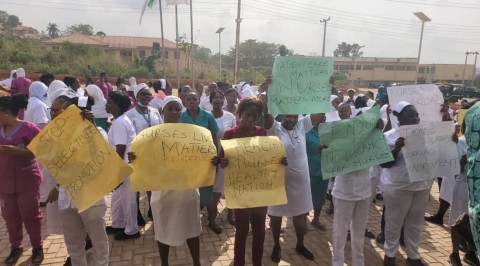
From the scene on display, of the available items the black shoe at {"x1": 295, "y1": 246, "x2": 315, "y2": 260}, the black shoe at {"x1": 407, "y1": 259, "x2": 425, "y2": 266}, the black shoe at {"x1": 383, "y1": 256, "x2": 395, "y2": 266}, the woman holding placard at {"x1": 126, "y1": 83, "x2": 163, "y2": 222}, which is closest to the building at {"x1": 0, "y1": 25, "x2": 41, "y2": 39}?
the woman holding placard at {"x1": 126, "y1": 83, "x2": 163, "y2": 222}

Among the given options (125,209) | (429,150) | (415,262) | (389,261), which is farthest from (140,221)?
(429,150)

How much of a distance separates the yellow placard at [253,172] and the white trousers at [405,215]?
1.40 meters

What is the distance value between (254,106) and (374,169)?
309 centimetres

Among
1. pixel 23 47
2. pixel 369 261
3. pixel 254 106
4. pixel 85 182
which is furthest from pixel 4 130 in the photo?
pixel 23 47

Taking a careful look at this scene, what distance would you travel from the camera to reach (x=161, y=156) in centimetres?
297

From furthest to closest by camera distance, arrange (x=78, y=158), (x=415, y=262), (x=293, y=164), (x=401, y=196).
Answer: (x=415, y=262) → (x=293, y=164) → (x=401, y=196) → (x=78, y=158)

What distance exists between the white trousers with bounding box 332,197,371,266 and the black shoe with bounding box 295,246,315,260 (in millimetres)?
669

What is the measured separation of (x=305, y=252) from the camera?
4.25m

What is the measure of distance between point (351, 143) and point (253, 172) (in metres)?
Result: 1.08

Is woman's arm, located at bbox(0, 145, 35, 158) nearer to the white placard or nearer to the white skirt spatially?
the white skirt

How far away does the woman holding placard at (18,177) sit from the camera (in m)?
3.43

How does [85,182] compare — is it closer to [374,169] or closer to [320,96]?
[320,96]

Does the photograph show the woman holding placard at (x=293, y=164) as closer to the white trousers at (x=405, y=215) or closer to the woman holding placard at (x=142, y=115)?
the white trousers at (x=405, y=215)

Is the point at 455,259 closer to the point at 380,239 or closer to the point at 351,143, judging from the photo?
the point at 380,239
